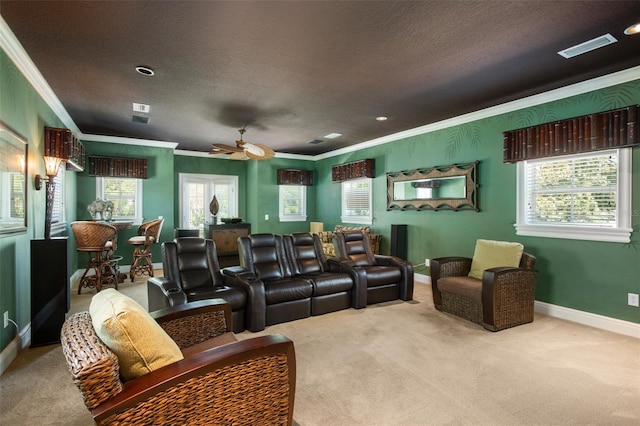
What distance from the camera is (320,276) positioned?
4.20 metres

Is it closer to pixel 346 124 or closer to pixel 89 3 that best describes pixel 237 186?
pixel 346 124

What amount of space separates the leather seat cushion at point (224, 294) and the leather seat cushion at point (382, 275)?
5.68 ft

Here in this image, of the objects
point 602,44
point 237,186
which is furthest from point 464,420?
point 237,186

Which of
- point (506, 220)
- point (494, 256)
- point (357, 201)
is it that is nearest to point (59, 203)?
point (357, 201)

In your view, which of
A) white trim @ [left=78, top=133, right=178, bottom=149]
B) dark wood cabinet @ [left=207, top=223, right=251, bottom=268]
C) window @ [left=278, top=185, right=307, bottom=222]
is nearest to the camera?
white trim @ [left=78, top=133, right=178, bottom=149]

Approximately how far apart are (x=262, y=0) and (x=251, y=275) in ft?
9.06

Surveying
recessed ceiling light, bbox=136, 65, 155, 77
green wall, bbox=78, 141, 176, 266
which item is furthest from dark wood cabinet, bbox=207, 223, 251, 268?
recessed ceiling light, bbox=136, 65, 155, 77

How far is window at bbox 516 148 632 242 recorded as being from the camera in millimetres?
3512

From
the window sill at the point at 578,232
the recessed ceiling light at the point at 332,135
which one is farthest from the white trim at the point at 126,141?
the window sill at the point at 578,232

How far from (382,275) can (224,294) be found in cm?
215

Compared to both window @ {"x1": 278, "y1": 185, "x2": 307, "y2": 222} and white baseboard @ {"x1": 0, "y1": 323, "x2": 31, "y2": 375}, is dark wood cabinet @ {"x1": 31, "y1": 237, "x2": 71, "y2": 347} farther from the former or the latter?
window @ {"x1": 278, "y1": 185, "x2": 307, "y2": 222}

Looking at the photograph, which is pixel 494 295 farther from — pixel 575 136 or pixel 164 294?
pixel 164 294

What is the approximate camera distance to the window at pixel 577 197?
11.5 ft

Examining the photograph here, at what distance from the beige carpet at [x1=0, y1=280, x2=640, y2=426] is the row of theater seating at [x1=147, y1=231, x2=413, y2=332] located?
0.29 m
